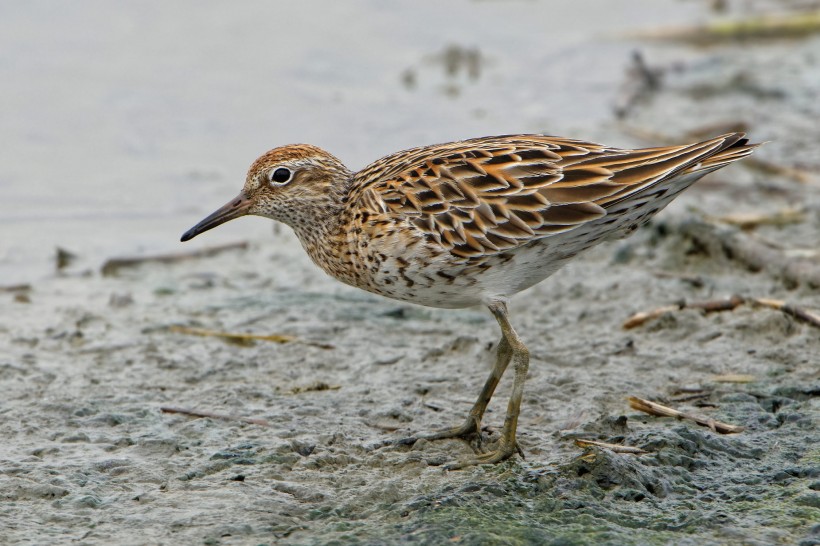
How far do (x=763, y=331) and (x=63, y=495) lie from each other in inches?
171

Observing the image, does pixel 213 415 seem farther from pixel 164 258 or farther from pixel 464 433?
pixel 164 258

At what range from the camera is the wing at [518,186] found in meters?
5.66

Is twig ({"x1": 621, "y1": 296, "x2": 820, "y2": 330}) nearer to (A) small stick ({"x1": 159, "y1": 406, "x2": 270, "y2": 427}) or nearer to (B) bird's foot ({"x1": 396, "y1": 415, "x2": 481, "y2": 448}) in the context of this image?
(B) bird's foot ({"x1": 396, "y1": 415, "x2": 481, "y2": 448})

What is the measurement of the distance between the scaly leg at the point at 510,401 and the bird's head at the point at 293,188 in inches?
48.8

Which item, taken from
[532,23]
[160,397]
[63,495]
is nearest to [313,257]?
[160,397]

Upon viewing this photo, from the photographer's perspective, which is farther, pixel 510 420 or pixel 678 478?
pixel 510 420

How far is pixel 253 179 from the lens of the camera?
6.60 metres

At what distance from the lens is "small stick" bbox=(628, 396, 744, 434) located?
19.2 feet

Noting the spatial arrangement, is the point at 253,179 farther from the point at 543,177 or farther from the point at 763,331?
the point at 763,331

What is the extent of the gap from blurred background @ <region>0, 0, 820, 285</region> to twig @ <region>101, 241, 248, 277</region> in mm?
434

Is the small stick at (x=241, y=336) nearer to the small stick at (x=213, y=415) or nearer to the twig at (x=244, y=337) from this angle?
the twig at (x=244, y=337)

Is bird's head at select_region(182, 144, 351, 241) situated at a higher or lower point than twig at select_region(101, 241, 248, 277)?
higher

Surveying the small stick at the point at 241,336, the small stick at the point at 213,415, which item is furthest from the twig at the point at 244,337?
the small stick at the point at 213,415

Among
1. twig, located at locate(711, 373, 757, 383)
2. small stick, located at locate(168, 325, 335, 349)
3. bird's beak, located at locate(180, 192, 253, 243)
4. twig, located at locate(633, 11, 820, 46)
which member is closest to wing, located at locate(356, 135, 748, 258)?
bird's beak, located at locate(180, 192, 253, 243)
